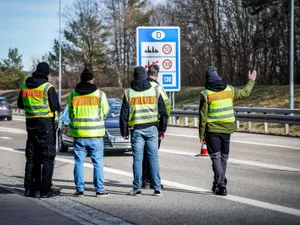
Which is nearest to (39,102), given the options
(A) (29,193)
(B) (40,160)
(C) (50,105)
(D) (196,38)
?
(C) (50,105)

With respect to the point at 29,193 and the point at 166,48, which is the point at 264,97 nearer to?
the point at 166,48

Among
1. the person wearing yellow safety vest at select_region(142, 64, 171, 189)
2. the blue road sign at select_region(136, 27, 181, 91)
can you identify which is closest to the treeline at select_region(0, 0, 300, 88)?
the blue road sign at select_region(136, 27, 181, 91)

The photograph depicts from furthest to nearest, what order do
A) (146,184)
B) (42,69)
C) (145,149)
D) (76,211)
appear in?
1. (146,184)
2. (145,149)
3. (42,69)
4. (76,211)

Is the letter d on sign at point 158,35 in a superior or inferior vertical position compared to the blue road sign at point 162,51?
superior

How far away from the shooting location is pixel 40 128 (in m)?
9.29

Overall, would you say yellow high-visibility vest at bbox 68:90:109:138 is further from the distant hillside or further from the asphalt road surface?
the distant hillside

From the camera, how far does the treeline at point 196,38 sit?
160 ft

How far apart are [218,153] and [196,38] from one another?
47.3m

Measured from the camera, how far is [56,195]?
30.6 ft

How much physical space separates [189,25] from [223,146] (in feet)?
152

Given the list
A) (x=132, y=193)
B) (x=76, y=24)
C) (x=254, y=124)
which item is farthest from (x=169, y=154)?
(x=76, y=24)

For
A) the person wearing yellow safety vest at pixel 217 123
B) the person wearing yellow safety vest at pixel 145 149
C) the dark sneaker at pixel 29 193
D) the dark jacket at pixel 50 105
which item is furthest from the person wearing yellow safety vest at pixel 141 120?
the dark sneaker at pixel 29 193

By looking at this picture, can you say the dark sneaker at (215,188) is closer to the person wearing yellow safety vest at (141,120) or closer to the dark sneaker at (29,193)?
the person wearing yellow safety vest at (141,120)

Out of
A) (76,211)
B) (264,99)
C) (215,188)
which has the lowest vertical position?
(76,211)
